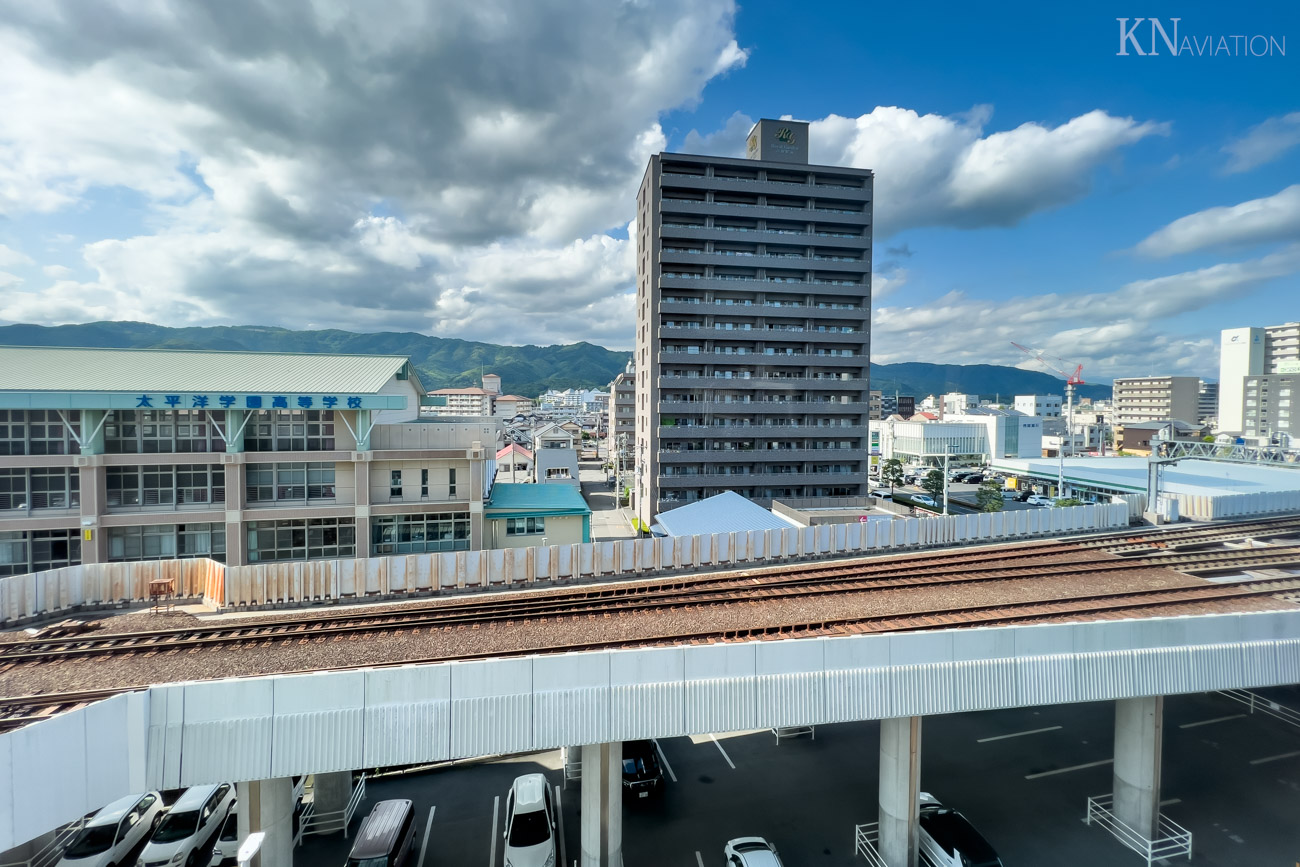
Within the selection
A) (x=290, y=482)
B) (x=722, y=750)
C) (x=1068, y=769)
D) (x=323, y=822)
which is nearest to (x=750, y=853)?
(x=722, y=750)

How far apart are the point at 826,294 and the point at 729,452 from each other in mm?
17218

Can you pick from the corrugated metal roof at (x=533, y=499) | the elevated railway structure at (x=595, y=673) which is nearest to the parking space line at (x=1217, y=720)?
the elevated railway structure at (x=595, y=673)

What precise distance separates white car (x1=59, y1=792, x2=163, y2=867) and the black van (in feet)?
17.5

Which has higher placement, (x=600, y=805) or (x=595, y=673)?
(x=595, y=673)

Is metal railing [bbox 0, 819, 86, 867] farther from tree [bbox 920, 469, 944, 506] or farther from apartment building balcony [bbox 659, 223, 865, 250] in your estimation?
tree [bbox 920, 469, 944, 506]

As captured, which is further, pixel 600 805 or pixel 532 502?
pixel 532 502

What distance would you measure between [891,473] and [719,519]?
150 ft

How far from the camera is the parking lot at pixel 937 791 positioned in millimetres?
14656

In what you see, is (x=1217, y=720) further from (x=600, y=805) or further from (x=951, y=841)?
(x=600, y=805)

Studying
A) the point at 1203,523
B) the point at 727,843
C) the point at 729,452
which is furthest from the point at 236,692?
the point at 729,452

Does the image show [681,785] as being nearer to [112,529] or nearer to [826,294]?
[112,529]

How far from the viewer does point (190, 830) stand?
47.9 ft

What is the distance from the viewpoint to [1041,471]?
66.2 meters

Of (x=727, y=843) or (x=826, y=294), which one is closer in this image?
(x=727, y=843)
